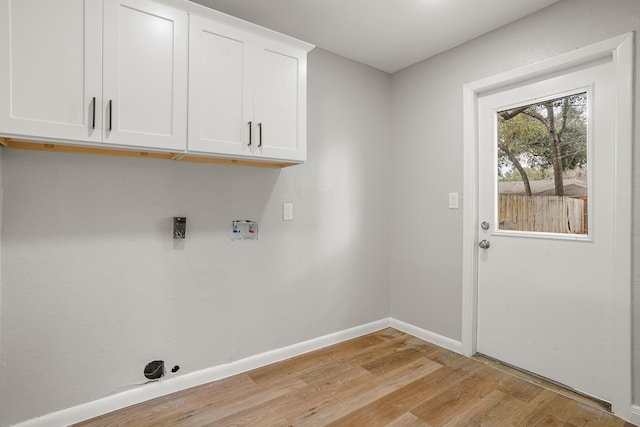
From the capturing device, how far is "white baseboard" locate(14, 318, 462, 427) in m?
1.82

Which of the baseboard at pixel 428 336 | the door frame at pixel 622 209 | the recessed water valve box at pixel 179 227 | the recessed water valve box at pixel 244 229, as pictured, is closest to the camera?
the door frame at pixel 622 209

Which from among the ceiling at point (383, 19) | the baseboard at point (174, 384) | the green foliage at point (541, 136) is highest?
the ceiling at point (383, 19)

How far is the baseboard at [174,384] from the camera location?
180 centimetres

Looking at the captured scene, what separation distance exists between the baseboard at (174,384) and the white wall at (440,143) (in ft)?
2.74

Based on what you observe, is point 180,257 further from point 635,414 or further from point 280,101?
point 635,414

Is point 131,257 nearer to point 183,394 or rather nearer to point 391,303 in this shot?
point 183,394

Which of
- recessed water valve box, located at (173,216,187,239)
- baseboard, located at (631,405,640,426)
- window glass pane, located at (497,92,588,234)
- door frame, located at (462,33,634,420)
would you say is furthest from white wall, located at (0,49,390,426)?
baseboard, located at (631,405,640,426)

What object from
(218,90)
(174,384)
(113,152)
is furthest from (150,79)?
(174,384)

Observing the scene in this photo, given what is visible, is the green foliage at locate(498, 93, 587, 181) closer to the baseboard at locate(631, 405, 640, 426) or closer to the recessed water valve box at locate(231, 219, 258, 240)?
the baseboard at locate(631, 405, 640, 426)

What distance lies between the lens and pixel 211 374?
2256 mm

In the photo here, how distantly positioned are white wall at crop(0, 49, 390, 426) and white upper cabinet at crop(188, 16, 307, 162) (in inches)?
16.3

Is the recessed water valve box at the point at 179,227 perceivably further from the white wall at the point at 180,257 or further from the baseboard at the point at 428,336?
the baseboard at the point at 428,336

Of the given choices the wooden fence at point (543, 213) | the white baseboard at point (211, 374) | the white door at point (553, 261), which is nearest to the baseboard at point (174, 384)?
the white baseboard at point (211, 374)

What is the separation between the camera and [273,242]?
2555 mm
